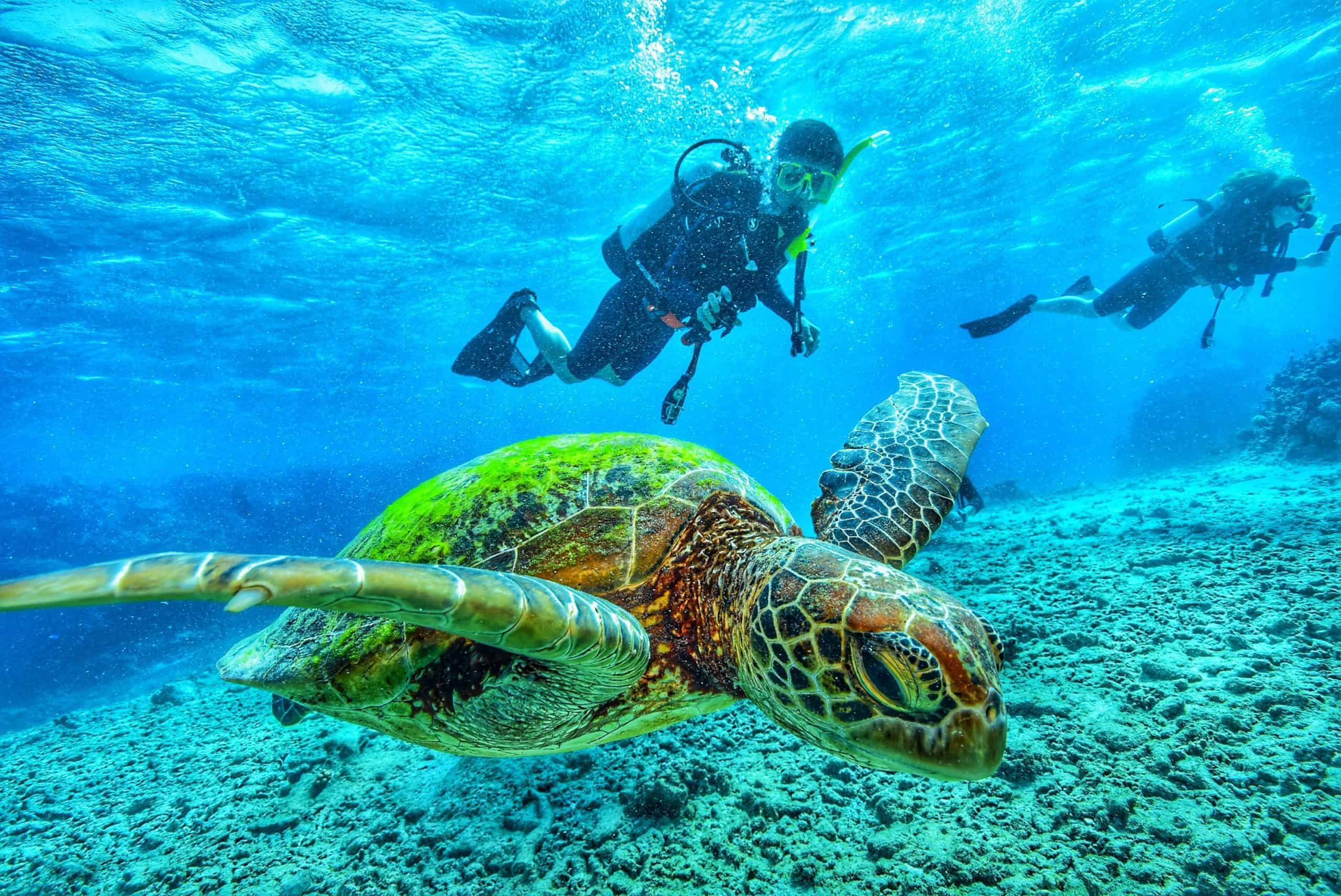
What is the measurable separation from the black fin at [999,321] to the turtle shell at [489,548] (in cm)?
634

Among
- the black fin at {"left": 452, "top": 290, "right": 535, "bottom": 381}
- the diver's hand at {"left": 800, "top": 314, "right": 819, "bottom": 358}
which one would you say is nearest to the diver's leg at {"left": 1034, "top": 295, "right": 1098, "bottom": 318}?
the diver's hand at {"left": 800, "top": 314, "right": 819, "bottom": 358}

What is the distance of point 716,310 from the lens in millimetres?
5594

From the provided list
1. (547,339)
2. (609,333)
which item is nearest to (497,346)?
(547,339)

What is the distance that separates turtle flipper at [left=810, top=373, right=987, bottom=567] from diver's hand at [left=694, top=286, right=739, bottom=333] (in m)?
2.54

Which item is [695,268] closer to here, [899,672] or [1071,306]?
[899,672]

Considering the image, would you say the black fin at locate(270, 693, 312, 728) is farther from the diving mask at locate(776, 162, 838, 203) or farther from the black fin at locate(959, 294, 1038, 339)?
the black fin at locate(959, 294, 1038, 339)

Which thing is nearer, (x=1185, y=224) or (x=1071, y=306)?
(x=1185, y=224)

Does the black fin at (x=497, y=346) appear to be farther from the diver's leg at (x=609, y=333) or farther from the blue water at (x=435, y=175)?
the blue water at (x=435, y=175)

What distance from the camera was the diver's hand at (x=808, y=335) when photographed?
18.9 feet

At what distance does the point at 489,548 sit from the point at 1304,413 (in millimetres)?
15164

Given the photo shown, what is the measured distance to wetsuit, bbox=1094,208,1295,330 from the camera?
362 inches

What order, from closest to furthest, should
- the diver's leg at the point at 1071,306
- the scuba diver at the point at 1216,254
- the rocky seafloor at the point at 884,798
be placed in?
the rocky seafloor at the point at 884,798
the scuba diver at the point at 1216,254
the diver's leg at the point at 1071,306

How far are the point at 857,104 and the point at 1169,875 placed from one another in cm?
1594

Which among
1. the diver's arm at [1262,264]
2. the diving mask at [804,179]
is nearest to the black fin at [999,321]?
the diving mask at [804,179]
